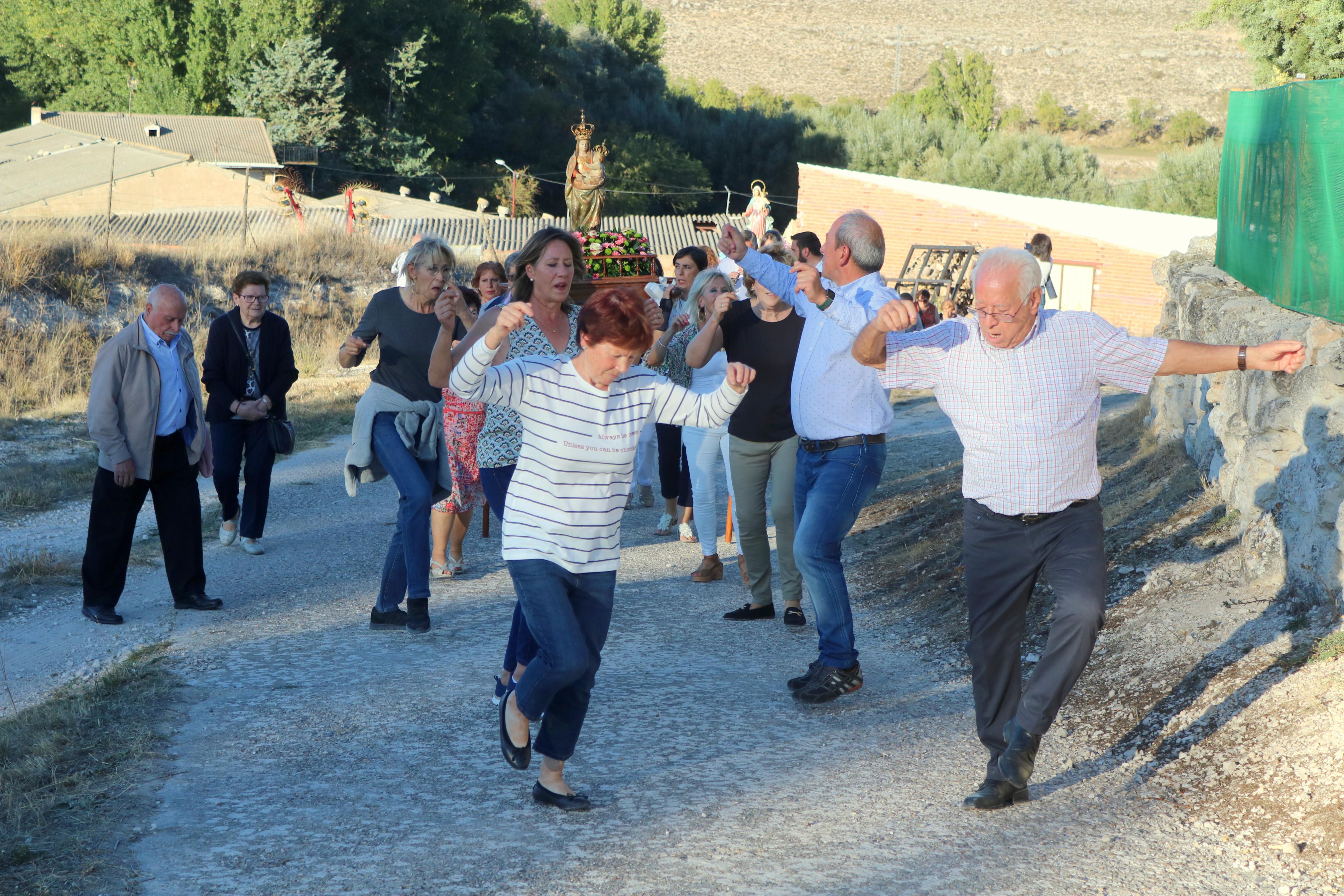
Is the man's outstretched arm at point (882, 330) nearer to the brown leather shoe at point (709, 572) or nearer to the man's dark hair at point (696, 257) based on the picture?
the brown leather shoe at point (709, 572)

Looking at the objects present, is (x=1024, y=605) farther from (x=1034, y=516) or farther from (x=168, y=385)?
(x=168, y=385)

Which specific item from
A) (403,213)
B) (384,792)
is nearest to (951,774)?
(384,792)

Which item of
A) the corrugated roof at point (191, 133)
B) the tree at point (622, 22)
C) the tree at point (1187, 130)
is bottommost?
the corrugated roof at point (191, 133)

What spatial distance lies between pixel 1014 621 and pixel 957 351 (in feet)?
3.19

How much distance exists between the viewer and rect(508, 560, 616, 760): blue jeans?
4.04 m

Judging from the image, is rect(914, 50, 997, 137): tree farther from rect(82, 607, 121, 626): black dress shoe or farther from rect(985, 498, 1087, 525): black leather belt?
rect(985, 498, 1087, 525): black leather belt

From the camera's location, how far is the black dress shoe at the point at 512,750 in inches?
174

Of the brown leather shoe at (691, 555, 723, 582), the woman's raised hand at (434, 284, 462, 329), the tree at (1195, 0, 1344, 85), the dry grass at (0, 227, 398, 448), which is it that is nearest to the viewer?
the woman's raised hand at (434, 284, 462, 329)

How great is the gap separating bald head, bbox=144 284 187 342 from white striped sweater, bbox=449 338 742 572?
11.4 feet

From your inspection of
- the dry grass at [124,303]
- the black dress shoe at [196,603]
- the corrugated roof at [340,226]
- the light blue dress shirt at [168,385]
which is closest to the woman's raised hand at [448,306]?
the light blue dress shirt at [168,385]

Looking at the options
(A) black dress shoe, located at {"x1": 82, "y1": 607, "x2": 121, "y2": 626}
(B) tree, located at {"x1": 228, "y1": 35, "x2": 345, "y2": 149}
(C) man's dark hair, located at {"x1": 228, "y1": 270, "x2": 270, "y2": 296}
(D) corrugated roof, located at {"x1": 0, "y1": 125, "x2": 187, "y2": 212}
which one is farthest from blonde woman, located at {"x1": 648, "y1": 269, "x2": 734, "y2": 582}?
(B) tree, located at {"x1": 228, "y1": 35, "x2": 345, "y2": 149}

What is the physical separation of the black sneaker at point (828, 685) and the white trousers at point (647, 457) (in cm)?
436

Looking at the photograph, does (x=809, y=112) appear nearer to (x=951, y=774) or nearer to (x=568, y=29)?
(x=568, y=29)

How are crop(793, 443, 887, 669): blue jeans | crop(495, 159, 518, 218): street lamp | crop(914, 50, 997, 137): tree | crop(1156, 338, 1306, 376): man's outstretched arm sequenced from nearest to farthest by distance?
crop(1156, 338, 1306, 376): man's outstretched arm, crop(793, 443, 887, 669): blue jeans, crop(495, 159, 518, 218): street lamp, crop(914, 50, 997, 137): tree
